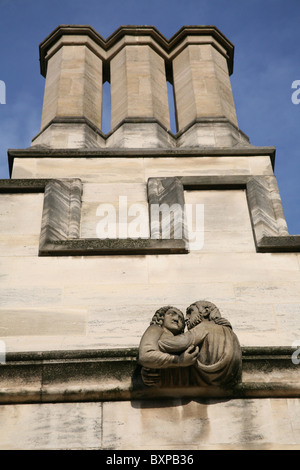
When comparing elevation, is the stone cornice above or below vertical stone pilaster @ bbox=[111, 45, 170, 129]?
above

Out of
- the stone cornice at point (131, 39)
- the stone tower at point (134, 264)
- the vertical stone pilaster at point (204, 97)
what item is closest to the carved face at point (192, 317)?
the stone tower at point (134, 264)

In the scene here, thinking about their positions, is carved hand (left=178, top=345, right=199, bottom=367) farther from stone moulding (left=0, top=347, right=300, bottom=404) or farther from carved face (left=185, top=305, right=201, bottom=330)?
carved face (left=185, top=305, right=201, bottom=330)

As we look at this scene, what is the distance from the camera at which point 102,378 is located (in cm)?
718

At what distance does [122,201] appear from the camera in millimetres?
9727

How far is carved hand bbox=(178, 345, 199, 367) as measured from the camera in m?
6.98

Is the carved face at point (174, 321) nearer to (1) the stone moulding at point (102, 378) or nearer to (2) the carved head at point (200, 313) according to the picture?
(2) the carved head at point (200, 313)

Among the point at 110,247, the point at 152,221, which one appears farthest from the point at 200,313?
the point at 152,221

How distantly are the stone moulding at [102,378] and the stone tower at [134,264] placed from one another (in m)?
0.01

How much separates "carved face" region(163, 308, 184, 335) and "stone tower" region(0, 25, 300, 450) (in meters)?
0.42

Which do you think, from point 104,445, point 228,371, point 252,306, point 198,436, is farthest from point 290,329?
point 104,445

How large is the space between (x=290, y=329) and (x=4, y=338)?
8.76 feet

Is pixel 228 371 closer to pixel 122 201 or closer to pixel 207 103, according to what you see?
pixel 122 201

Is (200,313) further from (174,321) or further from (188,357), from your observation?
(188,357)

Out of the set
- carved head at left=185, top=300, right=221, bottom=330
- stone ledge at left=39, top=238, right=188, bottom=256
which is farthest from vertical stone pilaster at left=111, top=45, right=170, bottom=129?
carved head at left=185, top=300, right=221, bottom=330
